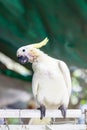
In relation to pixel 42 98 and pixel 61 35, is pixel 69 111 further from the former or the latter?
pixel 61 35

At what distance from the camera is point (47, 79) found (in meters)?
1.31

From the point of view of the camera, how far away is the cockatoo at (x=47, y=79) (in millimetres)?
1285

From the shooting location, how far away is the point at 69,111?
4.37ft

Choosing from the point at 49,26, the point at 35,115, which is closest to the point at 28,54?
the point at 35,115

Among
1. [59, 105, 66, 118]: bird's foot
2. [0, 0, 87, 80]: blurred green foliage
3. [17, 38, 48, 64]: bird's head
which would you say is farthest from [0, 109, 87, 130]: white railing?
[0, 0, 87, 80]: blurred green foliage

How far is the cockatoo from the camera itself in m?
1.29

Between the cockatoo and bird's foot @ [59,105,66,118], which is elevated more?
the cockatoo

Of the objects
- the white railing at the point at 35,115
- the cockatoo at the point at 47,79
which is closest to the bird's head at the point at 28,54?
the cockatoo at the point at 47,79

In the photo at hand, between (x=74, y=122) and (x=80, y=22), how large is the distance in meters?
0.91

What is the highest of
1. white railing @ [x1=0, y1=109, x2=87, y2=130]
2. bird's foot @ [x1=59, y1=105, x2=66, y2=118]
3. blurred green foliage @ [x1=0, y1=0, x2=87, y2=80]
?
blurred green foliage @ [x1=0, y1=0, x2=87, y2=80]

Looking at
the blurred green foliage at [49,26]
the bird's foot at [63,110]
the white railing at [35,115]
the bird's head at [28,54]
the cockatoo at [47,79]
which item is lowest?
the white railing at [35,115]

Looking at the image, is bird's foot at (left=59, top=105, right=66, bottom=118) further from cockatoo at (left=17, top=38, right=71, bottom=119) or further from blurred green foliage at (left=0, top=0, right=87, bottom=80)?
blurred green foliage at (left=0, top=0, right=87, bottom=80)

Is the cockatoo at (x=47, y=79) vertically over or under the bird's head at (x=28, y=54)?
under

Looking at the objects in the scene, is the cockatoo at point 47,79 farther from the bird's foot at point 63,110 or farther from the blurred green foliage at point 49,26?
the blurred green foliage at point 49,26
